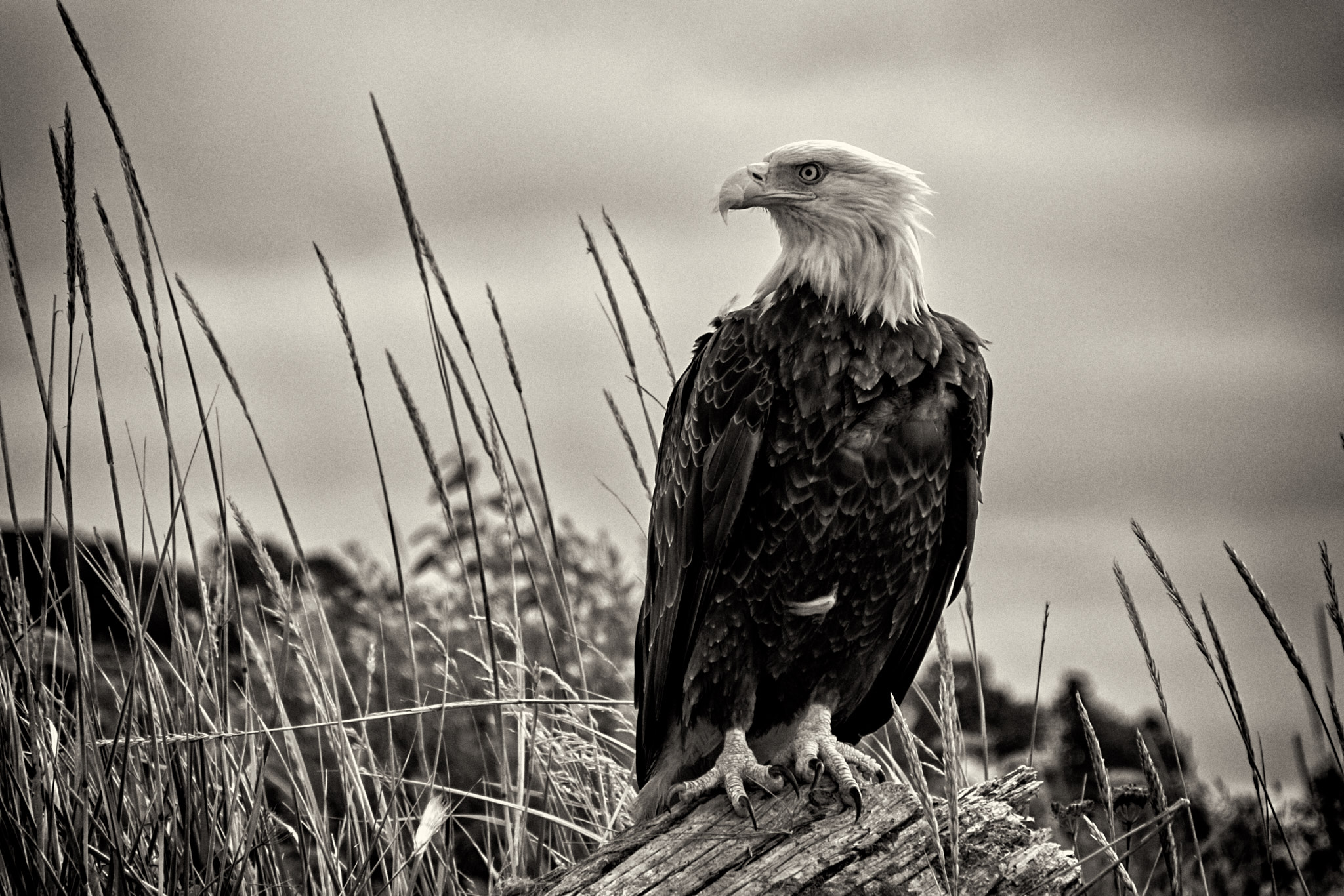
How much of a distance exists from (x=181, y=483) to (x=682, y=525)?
1401mm

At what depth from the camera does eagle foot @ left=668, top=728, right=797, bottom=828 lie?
117 inches

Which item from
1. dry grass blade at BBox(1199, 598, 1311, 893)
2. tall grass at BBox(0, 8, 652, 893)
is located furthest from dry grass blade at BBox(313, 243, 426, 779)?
dry grass blade at BBox(1199, 598, 1311, 893)

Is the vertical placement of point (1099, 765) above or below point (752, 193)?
below

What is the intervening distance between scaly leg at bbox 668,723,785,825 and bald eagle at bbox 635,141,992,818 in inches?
2.0

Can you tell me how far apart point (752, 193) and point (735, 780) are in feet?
5.98

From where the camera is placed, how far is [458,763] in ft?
20.2

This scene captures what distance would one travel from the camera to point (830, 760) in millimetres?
3053

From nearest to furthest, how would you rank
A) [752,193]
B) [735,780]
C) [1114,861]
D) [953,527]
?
[1114,861]
[735,780]
[953,527]
[752,193]

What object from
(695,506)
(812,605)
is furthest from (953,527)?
(695,506)

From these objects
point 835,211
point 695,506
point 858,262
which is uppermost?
point 835,211

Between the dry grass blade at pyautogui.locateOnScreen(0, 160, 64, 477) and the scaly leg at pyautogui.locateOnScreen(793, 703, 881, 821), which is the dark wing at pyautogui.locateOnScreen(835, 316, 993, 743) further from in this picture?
the dry grass blade at pyautogui.locateOnScreen(0, 160, 64, 477)

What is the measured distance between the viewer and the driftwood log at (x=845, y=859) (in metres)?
2.51

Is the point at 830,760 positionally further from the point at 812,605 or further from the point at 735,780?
the point at 812,605

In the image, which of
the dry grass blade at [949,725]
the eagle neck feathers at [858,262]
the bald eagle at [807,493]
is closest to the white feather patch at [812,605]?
the bald eagle at [807,493]
